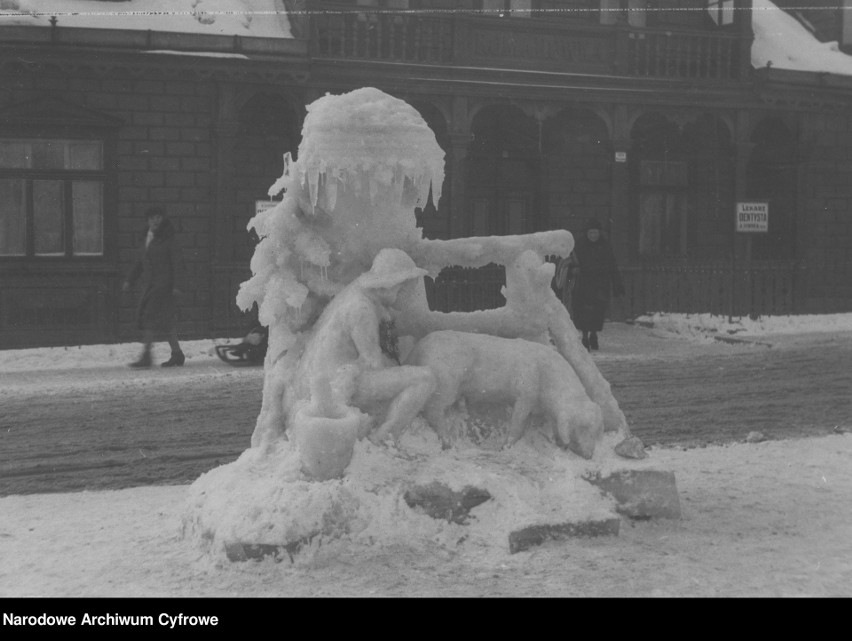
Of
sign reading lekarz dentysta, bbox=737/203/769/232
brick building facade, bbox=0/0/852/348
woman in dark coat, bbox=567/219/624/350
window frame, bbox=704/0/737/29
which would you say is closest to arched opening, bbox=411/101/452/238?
brick building facade, bbox=0/0/852/348

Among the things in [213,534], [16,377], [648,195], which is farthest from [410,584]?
[648,195]

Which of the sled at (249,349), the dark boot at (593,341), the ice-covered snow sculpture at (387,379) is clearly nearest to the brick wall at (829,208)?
the dark boot at (593,341)

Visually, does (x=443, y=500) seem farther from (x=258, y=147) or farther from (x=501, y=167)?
(x=501, y=167)

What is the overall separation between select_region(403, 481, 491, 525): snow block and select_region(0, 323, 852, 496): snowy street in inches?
91.9

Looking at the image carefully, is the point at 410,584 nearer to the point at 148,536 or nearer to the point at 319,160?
the point at 148,536

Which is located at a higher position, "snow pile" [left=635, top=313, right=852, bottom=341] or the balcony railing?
the balcony railing

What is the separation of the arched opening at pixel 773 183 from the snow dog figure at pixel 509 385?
17229 millimetres

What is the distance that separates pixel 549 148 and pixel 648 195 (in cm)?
241

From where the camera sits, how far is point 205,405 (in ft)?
30.1

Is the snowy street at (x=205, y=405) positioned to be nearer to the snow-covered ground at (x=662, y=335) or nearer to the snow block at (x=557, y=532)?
the snow-covered ground at (x=662, y=335)

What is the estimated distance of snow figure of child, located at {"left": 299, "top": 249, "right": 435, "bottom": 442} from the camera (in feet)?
14.5

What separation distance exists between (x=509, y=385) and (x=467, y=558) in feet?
2.71

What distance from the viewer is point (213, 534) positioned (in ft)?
14.0

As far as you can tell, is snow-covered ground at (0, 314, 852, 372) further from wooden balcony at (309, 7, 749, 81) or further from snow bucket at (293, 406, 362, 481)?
snow bucket at (293, 406, 362, 481)
